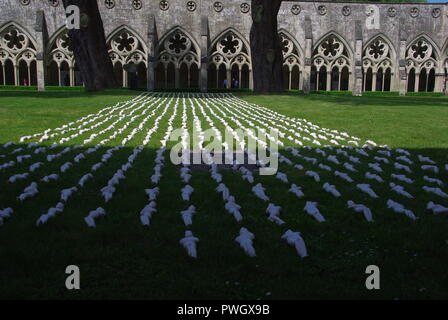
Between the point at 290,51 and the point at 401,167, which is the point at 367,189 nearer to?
the point at 401,167

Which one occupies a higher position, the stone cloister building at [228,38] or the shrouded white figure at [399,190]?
the stone cloister building at [228,38]

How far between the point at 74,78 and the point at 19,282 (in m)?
32.9

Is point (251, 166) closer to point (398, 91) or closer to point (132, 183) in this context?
point (132, 183)

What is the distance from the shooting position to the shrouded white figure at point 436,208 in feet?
12.6

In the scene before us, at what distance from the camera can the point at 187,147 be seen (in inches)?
272

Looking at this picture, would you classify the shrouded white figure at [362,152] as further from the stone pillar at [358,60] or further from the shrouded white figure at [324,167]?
the stone pillar at [358,60]

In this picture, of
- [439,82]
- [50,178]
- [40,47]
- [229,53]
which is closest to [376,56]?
[439,82]

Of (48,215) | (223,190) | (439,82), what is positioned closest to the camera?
(48,215)

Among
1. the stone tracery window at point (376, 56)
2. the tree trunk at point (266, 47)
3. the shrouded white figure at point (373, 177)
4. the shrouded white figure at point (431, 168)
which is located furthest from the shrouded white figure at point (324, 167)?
the stone tracery window at point (376, 56)

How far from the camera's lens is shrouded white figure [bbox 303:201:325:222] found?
366cm

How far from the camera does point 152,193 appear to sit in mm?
4250

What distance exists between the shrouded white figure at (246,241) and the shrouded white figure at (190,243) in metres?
0.32

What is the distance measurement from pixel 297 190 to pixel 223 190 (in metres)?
0.78
